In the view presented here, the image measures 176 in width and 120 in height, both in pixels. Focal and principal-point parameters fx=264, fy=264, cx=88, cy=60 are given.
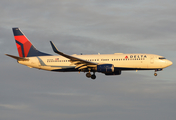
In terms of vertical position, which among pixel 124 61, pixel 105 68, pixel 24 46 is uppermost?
pixel 24 46

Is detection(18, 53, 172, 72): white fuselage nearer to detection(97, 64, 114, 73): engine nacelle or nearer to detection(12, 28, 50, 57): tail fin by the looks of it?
detection(97, 64, 114, 73): engine nacelle

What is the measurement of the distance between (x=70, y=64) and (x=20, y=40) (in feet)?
44.8

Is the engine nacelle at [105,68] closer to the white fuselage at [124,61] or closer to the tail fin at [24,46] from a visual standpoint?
the white fuselage at [124,61]

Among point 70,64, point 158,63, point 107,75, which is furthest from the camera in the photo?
point 107,75

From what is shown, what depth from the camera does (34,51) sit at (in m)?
56.6

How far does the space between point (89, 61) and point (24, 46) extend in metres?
15.5

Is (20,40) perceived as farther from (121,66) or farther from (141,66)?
(141,66)

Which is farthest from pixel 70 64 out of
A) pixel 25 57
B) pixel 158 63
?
pixel 158 63

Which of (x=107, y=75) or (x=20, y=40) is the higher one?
(x=20, y=40)

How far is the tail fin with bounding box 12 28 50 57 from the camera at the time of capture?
56.5 m

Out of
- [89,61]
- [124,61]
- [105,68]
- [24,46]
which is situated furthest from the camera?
[24,46]

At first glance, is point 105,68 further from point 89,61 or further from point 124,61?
point 89,61

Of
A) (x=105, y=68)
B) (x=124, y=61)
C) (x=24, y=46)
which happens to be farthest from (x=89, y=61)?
(x=24, y=46)

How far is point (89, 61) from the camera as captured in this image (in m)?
51.5
